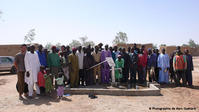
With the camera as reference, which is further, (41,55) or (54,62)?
(41,55)

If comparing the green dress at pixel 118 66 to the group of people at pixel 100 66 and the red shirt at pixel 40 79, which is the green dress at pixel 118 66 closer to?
the group of people at pixel 100 66

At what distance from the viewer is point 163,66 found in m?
7.26

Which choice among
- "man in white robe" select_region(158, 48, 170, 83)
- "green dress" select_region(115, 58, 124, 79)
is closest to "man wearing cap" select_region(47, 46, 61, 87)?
"green dress" select_region(115, 58, 124, 79)

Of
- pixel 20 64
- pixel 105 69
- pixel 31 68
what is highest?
pixel 20 64

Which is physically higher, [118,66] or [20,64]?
[20,64]

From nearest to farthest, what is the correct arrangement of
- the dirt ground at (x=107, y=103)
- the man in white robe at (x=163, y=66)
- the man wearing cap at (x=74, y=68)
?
the dirt ground at (x=107, y=103) < the man wearing cap at (x=74, y=68) < the man in white robe at (x=163, y=66)

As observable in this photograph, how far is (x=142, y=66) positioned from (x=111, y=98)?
2545 mm

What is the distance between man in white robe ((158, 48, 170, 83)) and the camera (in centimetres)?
722

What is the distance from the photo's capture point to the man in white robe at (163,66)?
7223 mm

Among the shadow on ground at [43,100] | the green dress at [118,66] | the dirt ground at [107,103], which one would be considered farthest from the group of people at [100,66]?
the dirt ground at [107,103]

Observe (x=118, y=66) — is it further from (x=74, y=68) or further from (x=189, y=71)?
(x=189, y=71)

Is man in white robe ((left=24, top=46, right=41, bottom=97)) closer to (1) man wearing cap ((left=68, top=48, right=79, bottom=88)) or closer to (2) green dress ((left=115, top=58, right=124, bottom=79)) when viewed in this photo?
(1) man wearing cap ((left=68, top=48, right=79, bottom=88))

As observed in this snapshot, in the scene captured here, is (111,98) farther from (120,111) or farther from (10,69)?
(10,69)

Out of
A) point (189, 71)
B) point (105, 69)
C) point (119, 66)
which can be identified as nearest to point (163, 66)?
point (189, 71)
